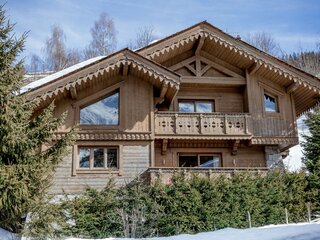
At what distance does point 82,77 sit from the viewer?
16438mm

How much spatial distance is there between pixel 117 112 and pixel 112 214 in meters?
5.30

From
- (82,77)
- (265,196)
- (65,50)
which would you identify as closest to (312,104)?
(265,196)

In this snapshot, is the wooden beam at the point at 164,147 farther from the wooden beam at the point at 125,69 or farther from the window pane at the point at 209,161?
the wooden beam at the point at 125,69

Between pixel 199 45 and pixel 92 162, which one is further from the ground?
pixel 199 45

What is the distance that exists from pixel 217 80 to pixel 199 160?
386cm

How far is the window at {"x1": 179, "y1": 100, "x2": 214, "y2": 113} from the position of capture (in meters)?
19.7

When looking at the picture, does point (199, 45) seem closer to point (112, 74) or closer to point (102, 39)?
point (112, 74)

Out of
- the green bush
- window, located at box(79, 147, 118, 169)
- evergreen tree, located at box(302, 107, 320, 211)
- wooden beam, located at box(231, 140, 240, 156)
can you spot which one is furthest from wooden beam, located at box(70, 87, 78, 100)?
evergreen tree, located at box(302, 107, 320, 211)

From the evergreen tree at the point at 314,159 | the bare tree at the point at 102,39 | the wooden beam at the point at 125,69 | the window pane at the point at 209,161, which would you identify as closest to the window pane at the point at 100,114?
the wooden beam at the point at 125,69

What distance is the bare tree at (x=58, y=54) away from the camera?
5025 cm

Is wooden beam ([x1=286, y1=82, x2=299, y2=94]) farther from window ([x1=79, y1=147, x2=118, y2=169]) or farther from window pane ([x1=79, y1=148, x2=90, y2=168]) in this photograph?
window pane ([x1=79, y1=148, x2=90, y2=168])

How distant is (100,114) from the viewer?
17203mm

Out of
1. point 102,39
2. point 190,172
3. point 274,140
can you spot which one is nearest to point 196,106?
point 274,140

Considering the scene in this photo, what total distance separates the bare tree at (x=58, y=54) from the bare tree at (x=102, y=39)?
1.87 m
